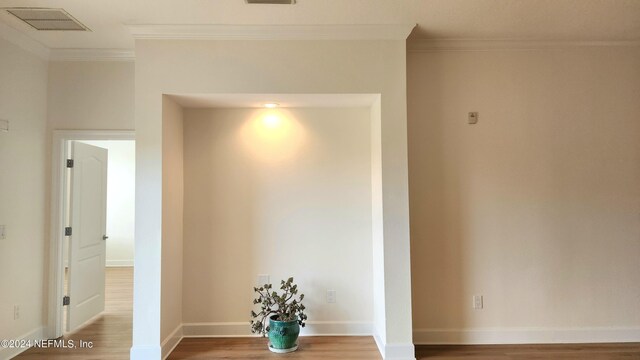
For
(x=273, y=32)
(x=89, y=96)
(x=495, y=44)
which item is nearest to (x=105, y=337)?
(x=89, y=96)

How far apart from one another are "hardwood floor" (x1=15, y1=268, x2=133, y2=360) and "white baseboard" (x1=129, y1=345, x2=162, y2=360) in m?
0.24

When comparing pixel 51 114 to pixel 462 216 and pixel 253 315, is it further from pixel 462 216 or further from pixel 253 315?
pixel 462 216

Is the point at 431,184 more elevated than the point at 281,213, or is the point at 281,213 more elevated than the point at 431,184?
the point at 431,184

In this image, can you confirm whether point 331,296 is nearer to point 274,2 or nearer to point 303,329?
point 303,329

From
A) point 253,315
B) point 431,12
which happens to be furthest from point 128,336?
point 431,12

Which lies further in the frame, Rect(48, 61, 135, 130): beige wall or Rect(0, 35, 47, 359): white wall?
Rect(48, 61, 135, 130): beige wall

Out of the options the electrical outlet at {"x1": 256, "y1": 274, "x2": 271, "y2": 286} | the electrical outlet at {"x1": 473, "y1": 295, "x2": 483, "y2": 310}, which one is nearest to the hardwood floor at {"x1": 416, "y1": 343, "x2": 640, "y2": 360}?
the electrical outlet at {"x1": 473, "y1": 295, "x2": 483, "y2": 310}

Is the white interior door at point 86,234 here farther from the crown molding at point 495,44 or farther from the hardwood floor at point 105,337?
the crown molding at point 495,44

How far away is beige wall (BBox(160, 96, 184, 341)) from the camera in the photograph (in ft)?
9.24

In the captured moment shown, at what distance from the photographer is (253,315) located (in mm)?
3018

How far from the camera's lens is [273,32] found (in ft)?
9.22

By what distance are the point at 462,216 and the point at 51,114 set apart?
13.4 ft

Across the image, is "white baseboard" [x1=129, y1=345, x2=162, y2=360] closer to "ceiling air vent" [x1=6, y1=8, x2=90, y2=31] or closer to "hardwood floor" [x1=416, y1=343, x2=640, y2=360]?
"hardwood floor" [x1=416, y1=343, x2=640, y2=360]

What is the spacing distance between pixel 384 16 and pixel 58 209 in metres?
3.48
